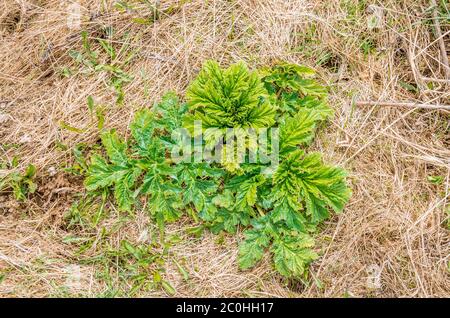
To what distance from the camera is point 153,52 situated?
3152mm

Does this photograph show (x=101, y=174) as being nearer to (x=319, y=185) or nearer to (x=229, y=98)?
(x=229, y=98)

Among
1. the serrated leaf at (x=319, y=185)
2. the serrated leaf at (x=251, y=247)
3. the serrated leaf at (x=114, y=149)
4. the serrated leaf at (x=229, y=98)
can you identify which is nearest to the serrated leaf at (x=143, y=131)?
the serrated leaf at (x=114, y=149)

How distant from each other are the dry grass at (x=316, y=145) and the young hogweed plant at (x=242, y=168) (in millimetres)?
155

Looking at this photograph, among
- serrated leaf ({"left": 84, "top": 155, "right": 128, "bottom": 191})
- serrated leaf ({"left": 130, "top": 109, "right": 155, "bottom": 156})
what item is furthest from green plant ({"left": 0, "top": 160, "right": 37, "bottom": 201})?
serrated leaf ({"left": 130, "top": 109, "right": 155, "bottom": 156})

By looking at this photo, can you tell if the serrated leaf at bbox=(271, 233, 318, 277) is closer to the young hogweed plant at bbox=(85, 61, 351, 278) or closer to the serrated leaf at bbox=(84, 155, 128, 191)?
the young hogweed plant at bbox=(85, 61, 351, 278)

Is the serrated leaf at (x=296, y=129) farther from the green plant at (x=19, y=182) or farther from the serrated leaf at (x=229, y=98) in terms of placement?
the green plant at (x=19, y=182)

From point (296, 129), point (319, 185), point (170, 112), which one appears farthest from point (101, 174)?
point (319, 185)

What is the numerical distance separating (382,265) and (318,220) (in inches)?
20.0

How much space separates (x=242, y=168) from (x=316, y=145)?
0.56m

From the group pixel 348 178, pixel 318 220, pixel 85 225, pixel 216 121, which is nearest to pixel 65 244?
pixel 85 225

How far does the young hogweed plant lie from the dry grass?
16cm

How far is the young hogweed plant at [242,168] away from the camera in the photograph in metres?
2.80

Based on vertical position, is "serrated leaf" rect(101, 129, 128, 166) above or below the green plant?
above

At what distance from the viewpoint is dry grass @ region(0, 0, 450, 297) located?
291cm
